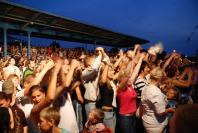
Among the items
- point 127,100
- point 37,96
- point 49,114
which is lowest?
point 127,100

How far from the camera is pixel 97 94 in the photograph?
22.9 feet

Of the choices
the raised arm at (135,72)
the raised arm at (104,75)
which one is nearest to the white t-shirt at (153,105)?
the raised arm at (135,72)

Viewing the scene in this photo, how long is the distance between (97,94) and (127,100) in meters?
0.78

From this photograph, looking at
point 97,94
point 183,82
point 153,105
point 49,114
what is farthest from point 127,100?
point 49,114

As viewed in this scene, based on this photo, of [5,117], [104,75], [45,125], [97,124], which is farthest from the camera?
[104,75]

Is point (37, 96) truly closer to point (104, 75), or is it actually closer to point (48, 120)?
point (48, 120)

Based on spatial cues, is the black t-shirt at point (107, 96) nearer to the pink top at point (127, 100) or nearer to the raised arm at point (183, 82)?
the pink top at point (127, 100)

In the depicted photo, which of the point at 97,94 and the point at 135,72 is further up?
the point at 135,72

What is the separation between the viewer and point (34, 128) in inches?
193

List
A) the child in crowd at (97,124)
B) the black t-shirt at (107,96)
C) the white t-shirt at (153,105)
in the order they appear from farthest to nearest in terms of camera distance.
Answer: the black t-shirt at (107,96) < the white t-shirt at (153,105) < the child in crowd at (97,124)

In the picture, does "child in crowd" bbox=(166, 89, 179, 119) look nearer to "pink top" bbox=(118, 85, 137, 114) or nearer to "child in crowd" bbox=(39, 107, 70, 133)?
"pink top" bbox=(118, 85, 137, 114)

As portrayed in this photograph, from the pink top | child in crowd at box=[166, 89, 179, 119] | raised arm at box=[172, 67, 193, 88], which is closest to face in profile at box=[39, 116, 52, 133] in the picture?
the pink top

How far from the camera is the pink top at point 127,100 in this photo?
6.41m

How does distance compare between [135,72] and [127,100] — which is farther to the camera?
[135,72]
